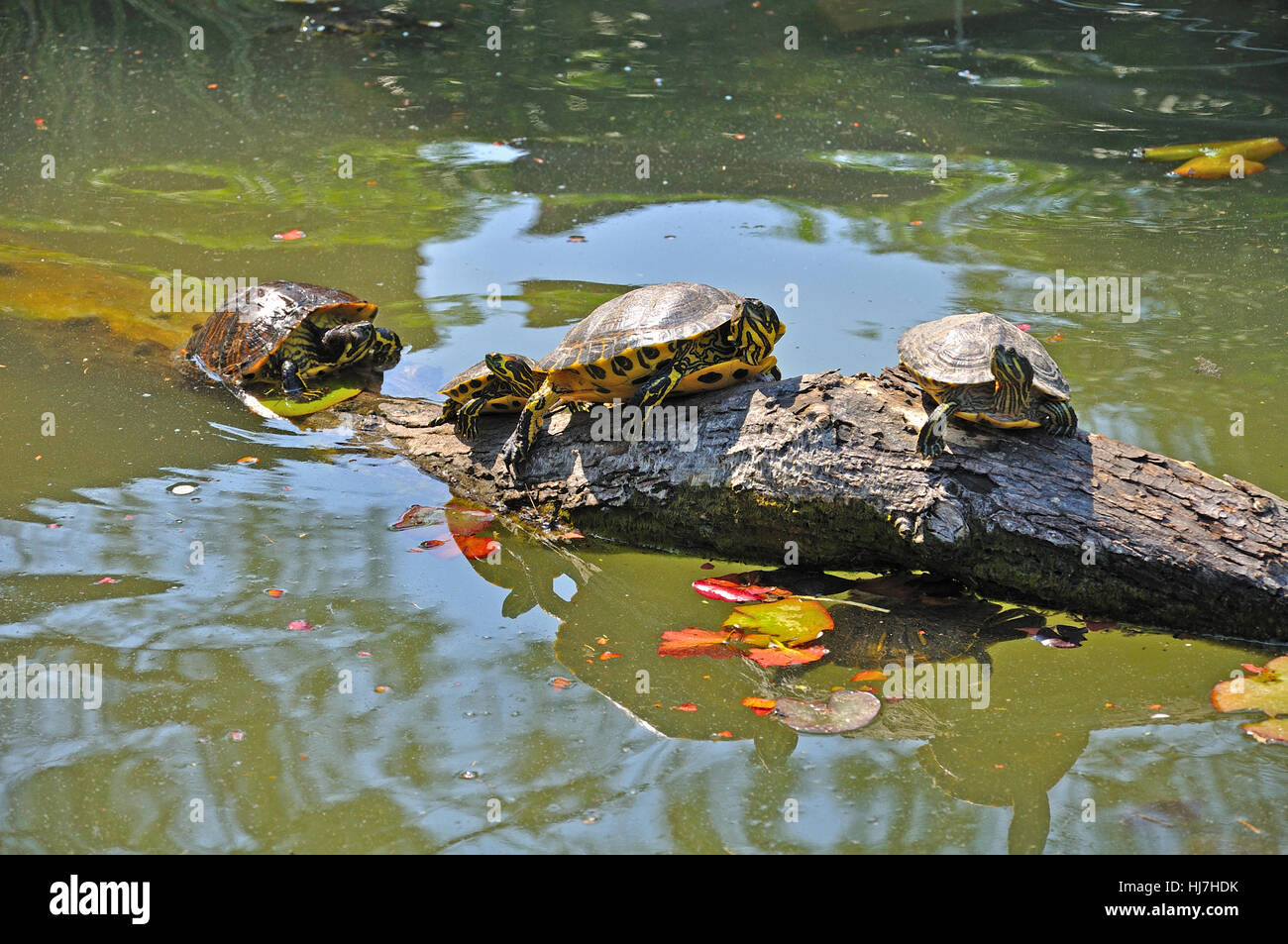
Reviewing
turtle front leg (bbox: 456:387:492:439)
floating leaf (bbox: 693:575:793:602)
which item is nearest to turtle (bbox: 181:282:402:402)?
turtle front leg (bbox: 456:387:492:439)

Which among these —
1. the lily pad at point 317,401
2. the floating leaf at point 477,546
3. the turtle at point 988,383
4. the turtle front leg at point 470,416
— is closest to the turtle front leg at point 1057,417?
the turtle at point 988,383

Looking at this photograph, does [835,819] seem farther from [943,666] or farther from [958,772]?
[943,666]

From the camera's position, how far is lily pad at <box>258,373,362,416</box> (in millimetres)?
5562

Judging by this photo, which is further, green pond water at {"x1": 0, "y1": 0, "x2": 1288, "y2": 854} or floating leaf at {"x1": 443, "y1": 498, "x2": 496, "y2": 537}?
floating leaf at {"x1": 443, "y1": 498, "x2": 496, "y2": 537}

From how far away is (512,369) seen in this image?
15.2 ft

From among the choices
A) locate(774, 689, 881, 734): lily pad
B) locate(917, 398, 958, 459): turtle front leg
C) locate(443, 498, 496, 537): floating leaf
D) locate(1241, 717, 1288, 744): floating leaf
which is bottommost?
locate(774, 689, 881, 734): lily pad

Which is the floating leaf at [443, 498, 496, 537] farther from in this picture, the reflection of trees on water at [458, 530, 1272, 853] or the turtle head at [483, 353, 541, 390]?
the turtle head at [483, 353, 541, 390]

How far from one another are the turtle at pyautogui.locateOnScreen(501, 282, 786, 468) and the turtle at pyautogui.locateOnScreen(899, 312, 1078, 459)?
26.4 inches

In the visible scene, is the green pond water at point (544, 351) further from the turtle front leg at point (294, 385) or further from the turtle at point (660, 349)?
the turtle at point (660, 349)

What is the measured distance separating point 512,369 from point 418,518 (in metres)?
0.78

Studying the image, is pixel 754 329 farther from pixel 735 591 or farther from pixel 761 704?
pixel 761 704

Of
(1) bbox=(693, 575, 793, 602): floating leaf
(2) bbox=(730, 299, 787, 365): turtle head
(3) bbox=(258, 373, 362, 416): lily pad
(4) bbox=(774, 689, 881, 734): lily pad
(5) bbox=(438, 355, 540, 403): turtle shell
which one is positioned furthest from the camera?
(3) bbox=(258, 373, 362, 416): lily pad

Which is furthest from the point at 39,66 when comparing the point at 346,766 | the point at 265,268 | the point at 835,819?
the point at 835,819

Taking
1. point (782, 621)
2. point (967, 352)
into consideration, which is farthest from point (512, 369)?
point (967, 352)
